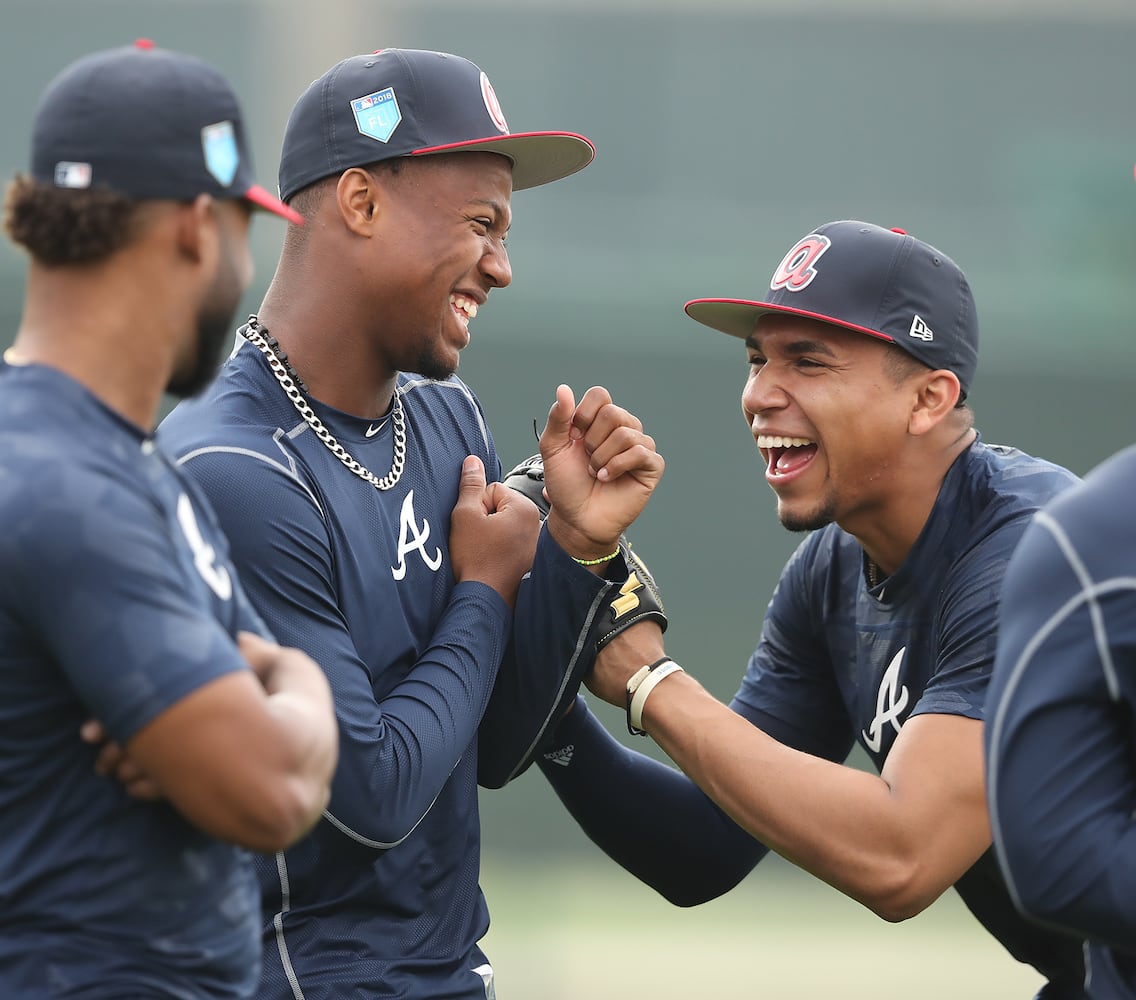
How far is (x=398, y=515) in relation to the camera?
10.9 ft

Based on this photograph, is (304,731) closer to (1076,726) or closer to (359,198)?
(1076,726)

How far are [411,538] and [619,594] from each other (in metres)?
0.57

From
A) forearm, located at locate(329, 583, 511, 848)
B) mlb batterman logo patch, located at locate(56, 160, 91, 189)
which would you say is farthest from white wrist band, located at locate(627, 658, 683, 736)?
mlb batterman logo patch, located at locate(56, 160, 91, 189)

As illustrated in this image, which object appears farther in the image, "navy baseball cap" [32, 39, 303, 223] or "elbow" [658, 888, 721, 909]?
"elbow" [658, 888, 721, 909]

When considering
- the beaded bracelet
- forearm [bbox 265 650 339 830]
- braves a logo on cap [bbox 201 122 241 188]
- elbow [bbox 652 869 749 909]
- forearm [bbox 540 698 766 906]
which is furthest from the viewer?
elbow [bbox 652 869 749 909]

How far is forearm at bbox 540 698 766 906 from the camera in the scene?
4.06 m

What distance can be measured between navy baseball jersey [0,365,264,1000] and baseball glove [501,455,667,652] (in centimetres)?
141

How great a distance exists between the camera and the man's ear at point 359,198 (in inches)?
131

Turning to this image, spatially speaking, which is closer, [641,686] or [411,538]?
[411,538]

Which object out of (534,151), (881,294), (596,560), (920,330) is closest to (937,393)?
(920,330)

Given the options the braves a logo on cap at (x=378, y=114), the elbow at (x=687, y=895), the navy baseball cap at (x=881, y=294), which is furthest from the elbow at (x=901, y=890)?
the braves a logo on cap at (x=378, y=114)

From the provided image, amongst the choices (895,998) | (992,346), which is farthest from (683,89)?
(895,998)

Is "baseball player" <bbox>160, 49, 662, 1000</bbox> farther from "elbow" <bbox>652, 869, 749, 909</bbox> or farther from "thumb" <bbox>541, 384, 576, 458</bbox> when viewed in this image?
"elbow" <bbox>652, 869, 749, 909</bbox>

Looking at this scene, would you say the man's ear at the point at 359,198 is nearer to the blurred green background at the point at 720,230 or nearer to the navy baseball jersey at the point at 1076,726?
the navy baseball jersey at the point at 1076,726
